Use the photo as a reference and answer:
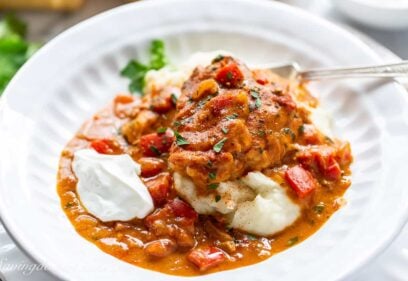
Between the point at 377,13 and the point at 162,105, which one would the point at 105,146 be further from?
the point at 377,13

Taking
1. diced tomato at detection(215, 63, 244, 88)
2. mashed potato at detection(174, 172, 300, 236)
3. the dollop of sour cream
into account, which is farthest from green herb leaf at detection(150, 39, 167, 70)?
mashed potato at detection(174, 172, 300, 236)

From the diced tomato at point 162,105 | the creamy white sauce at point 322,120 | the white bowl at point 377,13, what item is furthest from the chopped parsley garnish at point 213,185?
the white bowl at point 377,13

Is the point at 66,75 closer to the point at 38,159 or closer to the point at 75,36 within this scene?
the point at 75,36

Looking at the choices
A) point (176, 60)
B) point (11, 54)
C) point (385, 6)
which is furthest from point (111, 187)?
point (385, 6)

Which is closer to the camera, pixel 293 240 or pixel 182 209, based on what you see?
pixel 293 240

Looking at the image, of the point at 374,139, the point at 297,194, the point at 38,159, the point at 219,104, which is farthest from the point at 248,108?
the point at 38,159
